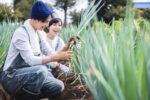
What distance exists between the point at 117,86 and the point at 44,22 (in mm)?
2149

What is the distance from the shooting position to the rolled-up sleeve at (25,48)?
3.49 metres

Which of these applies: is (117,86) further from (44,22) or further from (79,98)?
(79,98)

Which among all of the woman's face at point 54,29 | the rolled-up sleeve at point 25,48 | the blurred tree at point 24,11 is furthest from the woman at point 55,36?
the blurred tree at point 24,11

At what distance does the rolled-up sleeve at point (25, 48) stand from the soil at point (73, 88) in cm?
55

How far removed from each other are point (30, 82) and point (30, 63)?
0.54ft

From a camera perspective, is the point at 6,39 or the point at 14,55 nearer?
the point at 14,55

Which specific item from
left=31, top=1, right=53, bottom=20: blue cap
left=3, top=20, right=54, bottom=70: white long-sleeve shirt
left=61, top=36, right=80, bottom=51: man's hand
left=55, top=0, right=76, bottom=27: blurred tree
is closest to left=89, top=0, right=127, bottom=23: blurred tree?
left=61, top=36, right=80, bottom=51: man's hand

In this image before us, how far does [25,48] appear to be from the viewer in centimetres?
349

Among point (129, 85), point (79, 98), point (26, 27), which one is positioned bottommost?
point (79, 98)

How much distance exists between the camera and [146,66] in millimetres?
1625

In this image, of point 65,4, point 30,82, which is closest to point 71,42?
point 30,82

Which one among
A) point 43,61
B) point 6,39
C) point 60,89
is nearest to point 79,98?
point 60,89

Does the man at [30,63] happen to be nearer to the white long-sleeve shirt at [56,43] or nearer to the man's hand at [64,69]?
the man's hand at [64,69]

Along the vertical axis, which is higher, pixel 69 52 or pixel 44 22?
pixel 44 22
